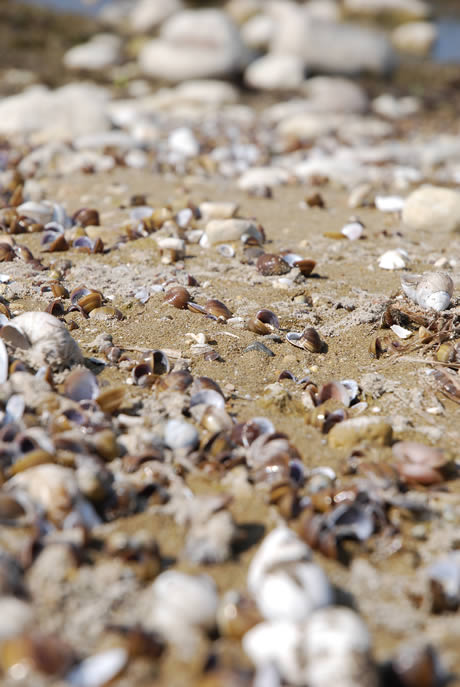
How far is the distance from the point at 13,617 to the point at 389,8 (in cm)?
2844

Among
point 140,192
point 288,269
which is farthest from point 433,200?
point 140,192

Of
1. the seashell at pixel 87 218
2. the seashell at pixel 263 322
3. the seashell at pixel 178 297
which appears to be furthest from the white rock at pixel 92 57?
the seashell at pixel 263 322

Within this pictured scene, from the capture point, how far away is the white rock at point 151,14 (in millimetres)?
19000

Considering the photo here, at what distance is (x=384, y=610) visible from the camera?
1.84m

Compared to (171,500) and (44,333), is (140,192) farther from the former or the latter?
(171,500)

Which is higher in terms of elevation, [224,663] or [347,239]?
[224,663]

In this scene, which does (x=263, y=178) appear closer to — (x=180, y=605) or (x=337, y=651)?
(x=180, y=605)

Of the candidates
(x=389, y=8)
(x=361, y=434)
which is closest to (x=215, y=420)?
(x=361, y=434)

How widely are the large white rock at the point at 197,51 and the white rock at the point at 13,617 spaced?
1253 centimetres

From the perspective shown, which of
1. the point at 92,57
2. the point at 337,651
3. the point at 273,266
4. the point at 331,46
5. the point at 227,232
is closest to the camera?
the point at 337,651

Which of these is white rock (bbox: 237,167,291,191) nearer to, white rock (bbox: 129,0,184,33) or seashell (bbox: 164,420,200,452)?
seashell (bbox: 164,420,200,452)

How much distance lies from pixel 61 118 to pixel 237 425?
6.63 m

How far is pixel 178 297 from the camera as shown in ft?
11.9

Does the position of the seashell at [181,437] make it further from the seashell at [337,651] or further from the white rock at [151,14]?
the white rock at [151,14]
